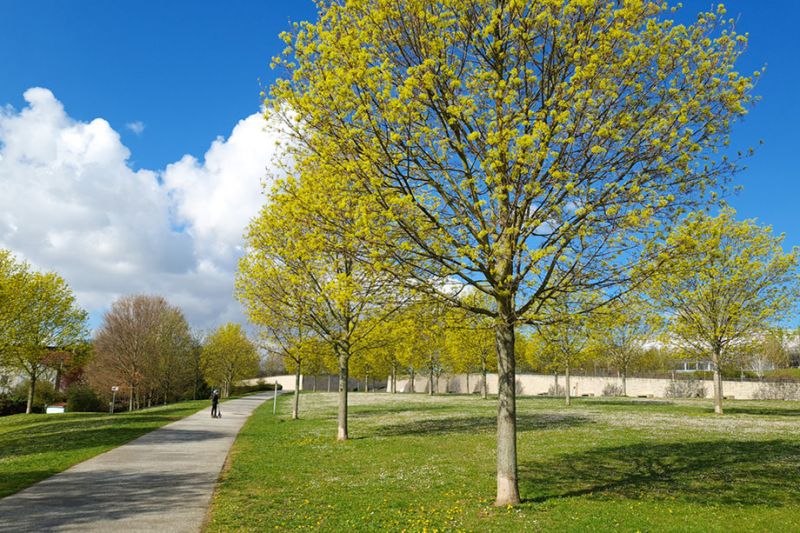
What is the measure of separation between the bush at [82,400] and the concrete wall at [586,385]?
43.6 m

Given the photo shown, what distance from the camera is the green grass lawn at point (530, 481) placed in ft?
27.0

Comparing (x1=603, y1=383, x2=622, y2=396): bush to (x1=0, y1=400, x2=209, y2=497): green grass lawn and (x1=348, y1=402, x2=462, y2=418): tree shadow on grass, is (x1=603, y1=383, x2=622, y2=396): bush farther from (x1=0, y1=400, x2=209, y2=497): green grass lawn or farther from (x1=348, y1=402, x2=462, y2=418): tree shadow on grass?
(x1=0, y1=400, x2=209, y2=497): green grass lawn

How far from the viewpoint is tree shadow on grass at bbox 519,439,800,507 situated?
9711mm

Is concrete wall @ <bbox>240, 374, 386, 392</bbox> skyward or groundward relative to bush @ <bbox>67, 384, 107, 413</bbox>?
groundward

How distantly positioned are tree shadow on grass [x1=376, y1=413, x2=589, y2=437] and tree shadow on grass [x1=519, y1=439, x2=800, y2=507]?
21.4 feet

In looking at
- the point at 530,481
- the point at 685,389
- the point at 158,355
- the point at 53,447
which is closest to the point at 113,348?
the point at 158,355

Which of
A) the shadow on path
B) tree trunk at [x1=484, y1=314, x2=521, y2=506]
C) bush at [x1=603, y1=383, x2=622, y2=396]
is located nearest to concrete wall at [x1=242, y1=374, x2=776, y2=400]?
bush at [x1=603, y1=383, x2=622, y2=396]

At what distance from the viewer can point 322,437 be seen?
19594 millimetres

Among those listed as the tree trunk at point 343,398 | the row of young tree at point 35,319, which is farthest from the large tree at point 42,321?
the tree trunk at point 343,398

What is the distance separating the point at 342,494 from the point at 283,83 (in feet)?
25.6

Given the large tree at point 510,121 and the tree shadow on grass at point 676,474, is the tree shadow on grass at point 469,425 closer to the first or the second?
the tree shadow on grass at point 676,474

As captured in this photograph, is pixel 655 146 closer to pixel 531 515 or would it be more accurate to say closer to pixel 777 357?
pixel 531 515

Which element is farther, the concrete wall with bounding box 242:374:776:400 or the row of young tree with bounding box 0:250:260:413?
the concrete wall with bounding box 242:374:776:400

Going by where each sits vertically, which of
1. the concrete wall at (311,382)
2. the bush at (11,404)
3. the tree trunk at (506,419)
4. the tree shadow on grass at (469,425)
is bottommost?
the concrete wall at (311,382)
